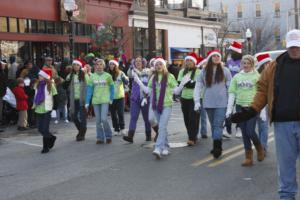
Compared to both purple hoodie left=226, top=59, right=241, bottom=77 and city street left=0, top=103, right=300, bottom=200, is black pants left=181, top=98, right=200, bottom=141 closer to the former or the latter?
city street left=0, top=103, right=300, bottom=200

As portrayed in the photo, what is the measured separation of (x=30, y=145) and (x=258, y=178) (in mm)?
5901

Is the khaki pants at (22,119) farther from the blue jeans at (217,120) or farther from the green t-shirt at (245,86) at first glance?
the green t-shirt at (245,86)

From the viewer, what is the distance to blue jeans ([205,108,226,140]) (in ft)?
29.1

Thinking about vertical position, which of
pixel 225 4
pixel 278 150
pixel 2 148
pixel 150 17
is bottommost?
pixel 2 148

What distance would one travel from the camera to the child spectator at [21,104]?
561 inches

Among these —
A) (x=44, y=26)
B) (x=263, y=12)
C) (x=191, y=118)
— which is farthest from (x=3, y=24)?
(x=263, y=12)

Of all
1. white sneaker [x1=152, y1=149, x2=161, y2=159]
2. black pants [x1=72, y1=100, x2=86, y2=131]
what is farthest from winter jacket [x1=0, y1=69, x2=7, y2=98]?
white sneaker [x1=152, y1=149, x2=161, y2=159]

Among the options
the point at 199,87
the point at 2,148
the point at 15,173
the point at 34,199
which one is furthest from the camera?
A: the point at 2,148

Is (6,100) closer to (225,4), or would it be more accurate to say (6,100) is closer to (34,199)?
(34,199)

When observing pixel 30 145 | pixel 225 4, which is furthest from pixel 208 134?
pixel 225 4

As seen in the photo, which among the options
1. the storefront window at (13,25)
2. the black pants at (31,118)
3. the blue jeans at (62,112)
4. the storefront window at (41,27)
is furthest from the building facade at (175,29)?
the black pants at (31,118)

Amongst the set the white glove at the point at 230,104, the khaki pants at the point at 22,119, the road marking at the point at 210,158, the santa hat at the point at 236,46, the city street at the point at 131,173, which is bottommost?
the city street at the point at 131,173

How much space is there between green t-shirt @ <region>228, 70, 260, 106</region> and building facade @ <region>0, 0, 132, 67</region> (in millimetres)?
13987

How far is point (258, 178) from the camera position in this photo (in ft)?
24.5
